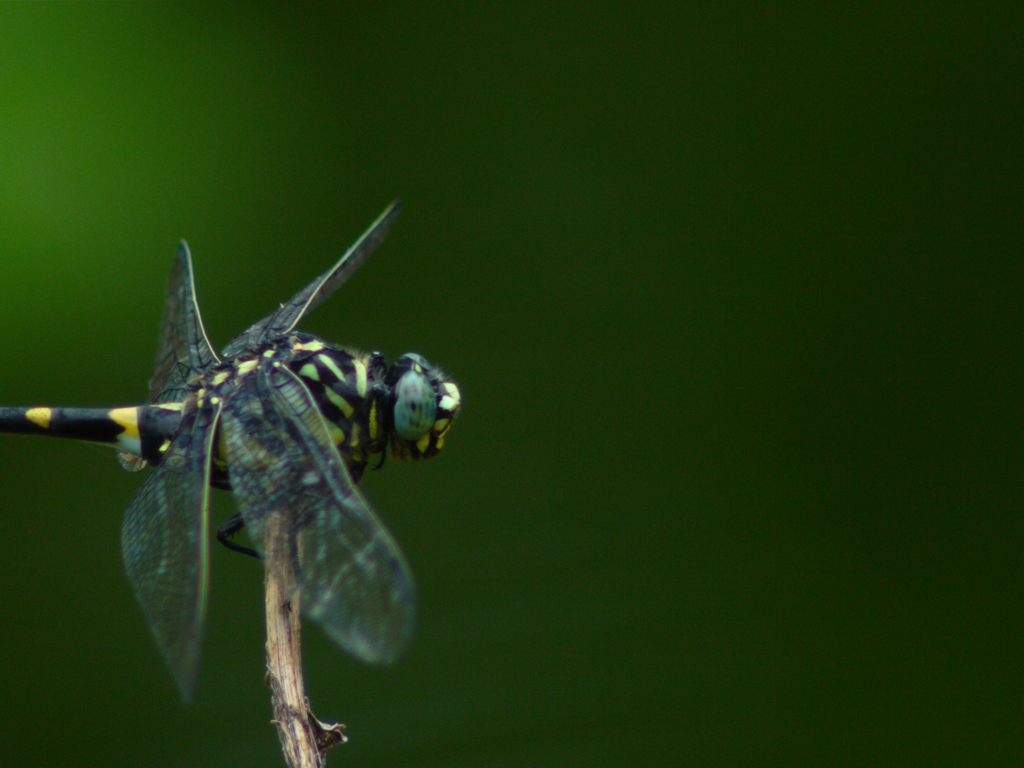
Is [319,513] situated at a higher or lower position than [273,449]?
lower

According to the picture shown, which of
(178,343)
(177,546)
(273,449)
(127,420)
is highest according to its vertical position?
(178,343)

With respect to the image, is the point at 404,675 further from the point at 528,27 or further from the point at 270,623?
the point at 528,27

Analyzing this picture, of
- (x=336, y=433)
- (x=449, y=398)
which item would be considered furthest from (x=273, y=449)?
(x=449, y=398)

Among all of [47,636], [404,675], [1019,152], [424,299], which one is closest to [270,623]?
[404,675]

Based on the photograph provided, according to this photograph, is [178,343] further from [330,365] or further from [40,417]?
[330,365]

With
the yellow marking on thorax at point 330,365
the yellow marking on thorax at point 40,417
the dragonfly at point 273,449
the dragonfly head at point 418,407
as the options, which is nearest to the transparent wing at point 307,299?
the dragonfly at point 273,449

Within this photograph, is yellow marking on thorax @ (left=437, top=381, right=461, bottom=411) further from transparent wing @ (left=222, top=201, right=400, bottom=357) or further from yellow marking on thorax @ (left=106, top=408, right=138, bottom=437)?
yellow marking on thorax @ (left=106, top=408, right=138, bottom=437)
